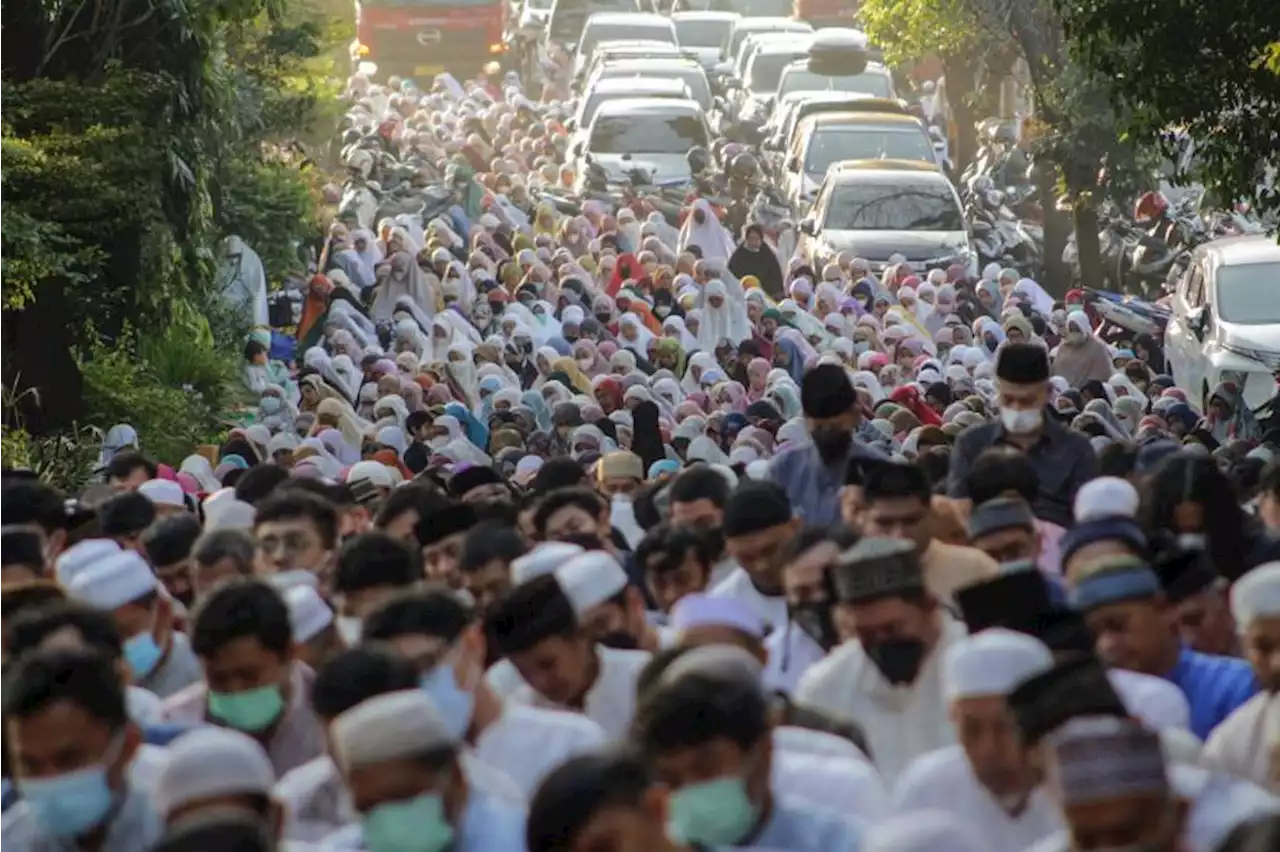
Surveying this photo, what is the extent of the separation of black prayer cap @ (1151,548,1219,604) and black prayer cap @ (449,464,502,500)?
14.6 ft

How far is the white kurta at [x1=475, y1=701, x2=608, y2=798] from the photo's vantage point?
750 cm

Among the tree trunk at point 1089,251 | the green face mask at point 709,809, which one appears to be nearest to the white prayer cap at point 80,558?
the green face mask at point 709,809

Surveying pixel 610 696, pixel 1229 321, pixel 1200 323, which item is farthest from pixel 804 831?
pixel 1200 323

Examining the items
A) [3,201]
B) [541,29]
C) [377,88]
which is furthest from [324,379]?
[541,29]

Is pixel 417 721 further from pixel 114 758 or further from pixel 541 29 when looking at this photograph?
pixel 541 29

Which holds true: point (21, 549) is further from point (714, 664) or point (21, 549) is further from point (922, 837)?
point (922, 837)

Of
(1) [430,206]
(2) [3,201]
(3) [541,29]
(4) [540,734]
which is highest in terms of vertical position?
(4) [540,734]

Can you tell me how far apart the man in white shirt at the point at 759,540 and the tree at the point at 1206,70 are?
7.27 m

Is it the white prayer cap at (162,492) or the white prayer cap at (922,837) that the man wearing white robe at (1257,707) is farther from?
the white prayer cap at (162,492)

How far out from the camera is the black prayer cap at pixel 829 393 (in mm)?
11000

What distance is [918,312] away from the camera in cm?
2853

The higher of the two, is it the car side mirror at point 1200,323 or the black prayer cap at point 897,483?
the black prayer cap at point 897,483

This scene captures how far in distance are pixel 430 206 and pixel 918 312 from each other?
24.6 ft

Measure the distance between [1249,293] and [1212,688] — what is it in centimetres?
1654
